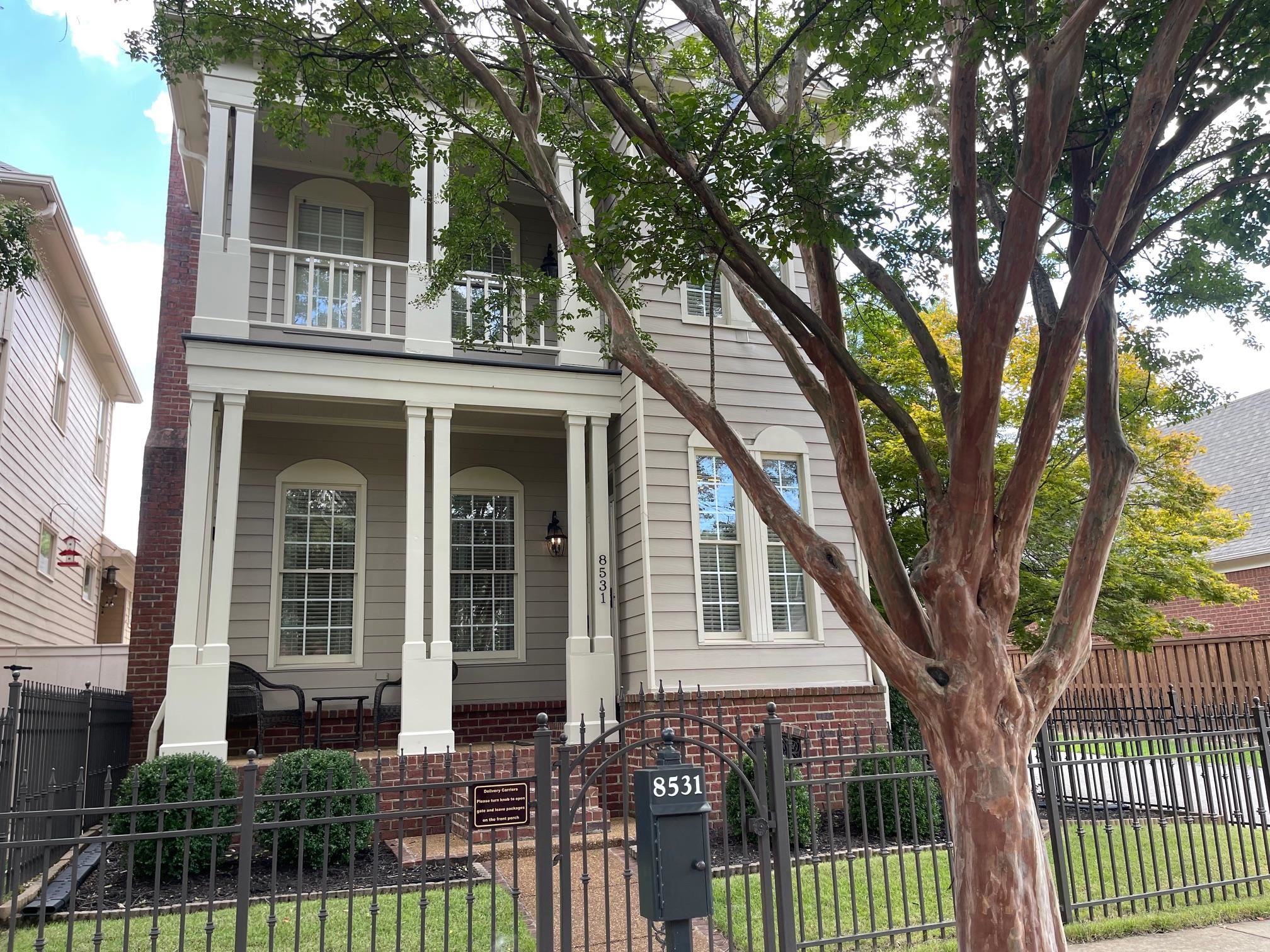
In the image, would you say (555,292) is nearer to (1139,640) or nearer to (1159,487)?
(1139,640)

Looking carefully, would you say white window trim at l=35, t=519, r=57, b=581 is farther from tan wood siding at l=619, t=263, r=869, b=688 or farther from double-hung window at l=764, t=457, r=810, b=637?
double-hung window at l=764, t=457, r=810, b=637

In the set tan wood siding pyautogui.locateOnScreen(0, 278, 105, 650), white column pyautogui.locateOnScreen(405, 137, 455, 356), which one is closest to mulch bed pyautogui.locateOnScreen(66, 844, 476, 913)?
white column pyautogui.locateOnScreen(405, 137, 455, 356)

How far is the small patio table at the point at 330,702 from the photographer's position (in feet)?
31.8

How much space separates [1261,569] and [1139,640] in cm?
948

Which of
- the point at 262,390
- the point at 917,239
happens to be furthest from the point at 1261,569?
the point at 262,390

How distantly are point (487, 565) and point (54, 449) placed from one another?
866cm

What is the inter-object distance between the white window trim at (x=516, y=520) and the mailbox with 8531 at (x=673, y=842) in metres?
7.54

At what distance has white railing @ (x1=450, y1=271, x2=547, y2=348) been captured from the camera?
391 inches

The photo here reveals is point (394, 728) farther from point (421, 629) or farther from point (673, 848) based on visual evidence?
point (673, 848)

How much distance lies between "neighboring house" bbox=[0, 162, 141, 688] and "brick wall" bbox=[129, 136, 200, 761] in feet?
5.23

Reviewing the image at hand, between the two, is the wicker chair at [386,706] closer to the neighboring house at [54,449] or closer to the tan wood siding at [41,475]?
the neighboring house at [54,449]

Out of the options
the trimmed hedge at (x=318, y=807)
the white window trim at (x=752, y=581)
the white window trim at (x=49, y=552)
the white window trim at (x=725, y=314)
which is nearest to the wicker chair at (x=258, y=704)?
the trimmed hedge at (x=318, y=807)

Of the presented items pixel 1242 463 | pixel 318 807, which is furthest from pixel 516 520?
pixel 1242 463

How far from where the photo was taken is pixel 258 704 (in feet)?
31.3
